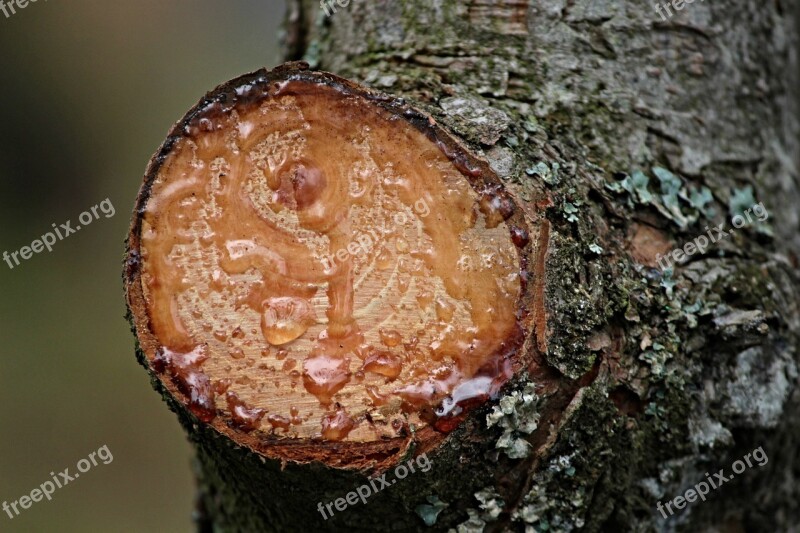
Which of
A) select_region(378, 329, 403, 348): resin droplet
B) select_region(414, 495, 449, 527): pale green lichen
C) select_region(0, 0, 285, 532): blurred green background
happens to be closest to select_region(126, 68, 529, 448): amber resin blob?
select_region(378, 329, 403, 348): resin droplet

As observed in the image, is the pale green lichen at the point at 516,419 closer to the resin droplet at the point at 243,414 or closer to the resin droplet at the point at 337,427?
the resin droplet at the point at 337,427

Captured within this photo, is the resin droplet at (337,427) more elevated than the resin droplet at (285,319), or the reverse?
the resin droplet at (285,319)

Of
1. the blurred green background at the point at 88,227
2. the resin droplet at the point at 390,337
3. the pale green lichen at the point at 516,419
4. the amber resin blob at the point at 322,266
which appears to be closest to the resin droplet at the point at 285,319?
the amber resin blob at the point at 322,266

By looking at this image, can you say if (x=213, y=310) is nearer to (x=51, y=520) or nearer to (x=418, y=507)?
(x=418, y=507)

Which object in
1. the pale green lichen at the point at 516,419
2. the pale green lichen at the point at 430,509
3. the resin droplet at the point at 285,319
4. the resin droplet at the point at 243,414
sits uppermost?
the resin droplet at the point at 285,319

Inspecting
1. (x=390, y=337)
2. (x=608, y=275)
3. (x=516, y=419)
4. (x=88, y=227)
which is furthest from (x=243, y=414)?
(x=88, y=227)

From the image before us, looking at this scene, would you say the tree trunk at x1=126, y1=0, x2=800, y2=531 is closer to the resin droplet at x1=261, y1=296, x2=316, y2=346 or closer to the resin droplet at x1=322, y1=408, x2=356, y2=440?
the resin droplet at x1=322, y1=408, x2=356, y2=440
